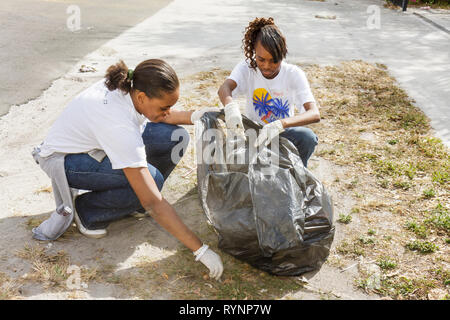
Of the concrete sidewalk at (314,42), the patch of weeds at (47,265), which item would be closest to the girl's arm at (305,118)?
the patch of weeds at (47,265)

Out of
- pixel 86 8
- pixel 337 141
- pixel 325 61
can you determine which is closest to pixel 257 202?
pixel 337 141

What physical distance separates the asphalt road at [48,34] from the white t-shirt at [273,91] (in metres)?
2.59

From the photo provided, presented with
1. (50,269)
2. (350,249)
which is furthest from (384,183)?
(50,269)

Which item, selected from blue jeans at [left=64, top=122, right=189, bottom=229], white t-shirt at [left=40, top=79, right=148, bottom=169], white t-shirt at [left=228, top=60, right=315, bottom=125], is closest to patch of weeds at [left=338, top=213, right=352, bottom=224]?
white t-shirt at [left=228, top=60, right=315, bottom=125]

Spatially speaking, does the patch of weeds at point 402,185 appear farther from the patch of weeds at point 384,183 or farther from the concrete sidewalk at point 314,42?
the concrete sidewalk at point 314,42

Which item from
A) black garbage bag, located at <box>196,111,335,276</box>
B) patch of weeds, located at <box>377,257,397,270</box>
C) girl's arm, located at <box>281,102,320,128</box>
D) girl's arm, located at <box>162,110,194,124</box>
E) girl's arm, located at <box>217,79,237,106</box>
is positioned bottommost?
patch of weeds, located at <box>377,257,397,270</box>

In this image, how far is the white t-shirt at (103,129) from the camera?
2.25 meters

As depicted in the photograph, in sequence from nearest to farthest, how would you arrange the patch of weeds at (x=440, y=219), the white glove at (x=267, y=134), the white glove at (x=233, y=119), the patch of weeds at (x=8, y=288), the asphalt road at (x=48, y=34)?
the patch of weeds at (x=8, y=288)
the white glove at (x=267, y=134)
the white glove at (x=233, y=119)
the patch of weeds at (x=440, y=219)
the asphalt road at (x=48, y=34)

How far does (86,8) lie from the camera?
9578 mm

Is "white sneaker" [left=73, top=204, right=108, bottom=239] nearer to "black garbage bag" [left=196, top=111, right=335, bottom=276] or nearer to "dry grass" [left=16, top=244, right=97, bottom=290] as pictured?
"dry grass" [left=16, top=244, right=97, bottom=290]

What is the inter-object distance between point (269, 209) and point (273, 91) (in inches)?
42.5

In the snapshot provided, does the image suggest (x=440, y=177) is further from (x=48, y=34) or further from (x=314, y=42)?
(x=48, y=34)

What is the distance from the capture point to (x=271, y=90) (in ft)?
9.90

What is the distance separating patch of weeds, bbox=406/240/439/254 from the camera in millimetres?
2686
